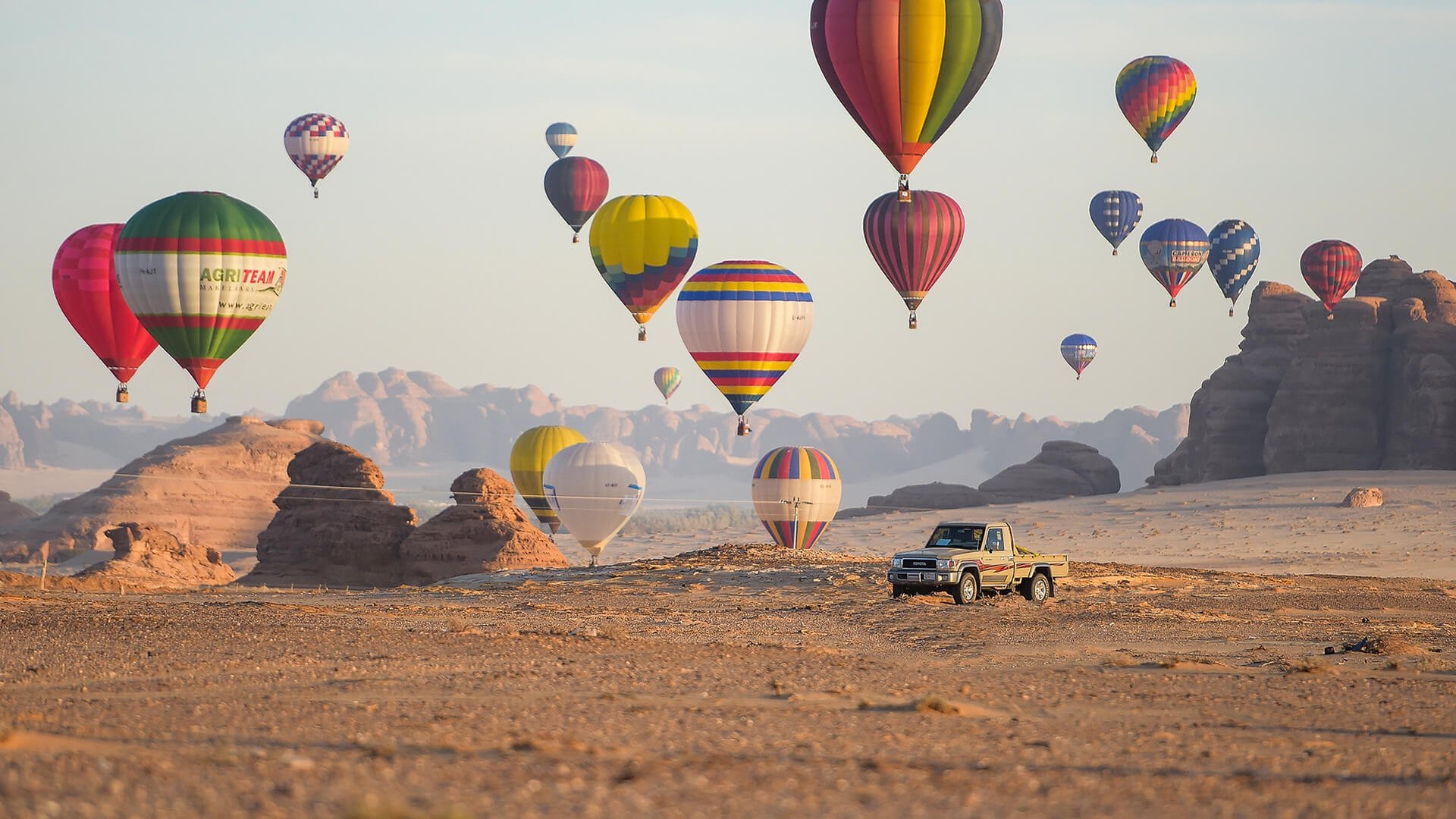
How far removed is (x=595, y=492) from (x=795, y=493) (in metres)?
7.41

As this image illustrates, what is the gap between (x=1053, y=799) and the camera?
1195 centimetres

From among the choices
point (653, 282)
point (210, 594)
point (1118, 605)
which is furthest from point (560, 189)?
point (1118, 605)

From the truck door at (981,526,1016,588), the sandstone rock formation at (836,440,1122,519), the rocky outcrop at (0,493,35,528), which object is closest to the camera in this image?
the truck door at (981,526,1016,588)

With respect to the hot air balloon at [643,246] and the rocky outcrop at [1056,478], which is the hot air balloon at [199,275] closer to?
the hot air balloon at [643,246]

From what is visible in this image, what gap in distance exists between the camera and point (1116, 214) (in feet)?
316

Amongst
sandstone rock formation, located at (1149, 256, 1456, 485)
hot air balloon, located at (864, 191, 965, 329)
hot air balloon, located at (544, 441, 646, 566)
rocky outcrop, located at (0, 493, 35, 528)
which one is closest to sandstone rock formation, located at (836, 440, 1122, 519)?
sandstone rock formation, located at (1149, 256, 1456, 485)

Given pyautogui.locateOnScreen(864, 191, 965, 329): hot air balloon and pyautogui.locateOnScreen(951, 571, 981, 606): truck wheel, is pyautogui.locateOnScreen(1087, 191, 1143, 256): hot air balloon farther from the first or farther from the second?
pyautogui.locateOnScreen(951, 571, 981, 606): truck wheel

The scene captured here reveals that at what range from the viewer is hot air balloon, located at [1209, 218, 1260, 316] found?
10081 cm

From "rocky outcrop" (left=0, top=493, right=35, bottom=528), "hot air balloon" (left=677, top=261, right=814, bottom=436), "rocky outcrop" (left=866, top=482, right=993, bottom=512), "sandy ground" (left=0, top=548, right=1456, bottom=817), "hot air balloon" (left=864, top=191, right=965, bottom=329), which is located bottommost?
"sandy ground" (left=0, top=548, right=1456, bottom=817)

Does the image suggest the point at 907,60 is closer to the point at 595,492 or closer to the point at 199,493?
the point at 595,492

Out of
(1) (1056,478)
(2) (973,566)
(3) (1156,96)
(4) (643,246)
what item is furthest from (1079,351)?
(2) (973,566)

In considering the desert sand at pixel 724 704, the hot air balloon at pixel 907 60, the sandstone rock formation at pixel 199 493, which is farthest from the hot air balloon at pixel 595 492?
the sandstone rock formation at pixel 199 493

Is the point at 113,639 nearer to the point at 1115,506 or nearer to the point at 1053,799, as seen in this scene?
the point at 1053,799

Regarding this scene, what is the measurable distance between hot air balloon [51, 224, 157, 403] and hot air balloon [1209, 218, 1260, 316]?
6981 cm
